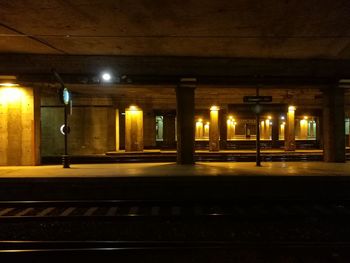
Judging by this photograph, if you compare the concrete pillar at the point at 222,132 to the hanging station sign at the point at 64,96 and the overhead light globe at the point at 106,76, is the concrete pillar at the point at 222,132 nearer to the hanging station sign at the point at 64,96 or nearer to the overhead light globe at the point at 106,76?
the overhead light globe at the point at 106,76

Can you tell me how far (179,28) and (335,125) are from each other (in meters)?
10.3

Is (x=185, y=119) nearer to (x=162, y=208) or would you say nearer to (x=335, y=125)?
(x=162, y=208)

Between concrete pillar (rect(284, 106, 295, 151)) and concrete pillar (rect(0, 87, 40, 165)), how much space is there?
76.7 feet

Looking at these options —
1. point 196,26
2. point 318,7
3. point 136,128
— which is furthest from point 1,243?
point 136,128

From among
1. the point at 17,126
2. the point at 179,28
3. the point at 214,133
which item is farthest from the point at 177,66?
the point at 214,133

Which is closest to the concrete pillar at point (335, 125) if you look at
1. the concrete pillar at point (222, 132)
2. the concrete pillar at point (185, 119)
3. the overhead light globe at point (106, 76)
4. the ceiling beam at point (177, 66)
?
the ceiling beam at point (177, 66)

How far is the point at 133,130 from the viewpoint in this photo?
1248 inches

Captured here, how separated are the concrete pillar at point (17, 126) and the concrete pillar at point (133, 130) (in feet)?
49.4

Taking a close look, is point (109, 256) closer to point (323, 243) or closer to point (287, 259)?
point (287, 259)

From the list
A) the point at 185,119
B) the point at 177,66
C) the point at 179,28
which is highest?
the point at 179,28

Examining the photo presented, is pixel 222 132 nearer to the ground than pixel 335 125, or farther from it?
nearer to the ground

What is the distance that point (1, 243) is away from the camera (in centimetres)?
696

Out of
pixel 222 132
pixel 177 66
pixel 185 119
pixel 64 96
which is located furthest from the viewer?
pixel 222 132

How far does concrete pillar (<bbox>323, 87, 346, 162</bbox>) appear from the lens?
17.7 m
